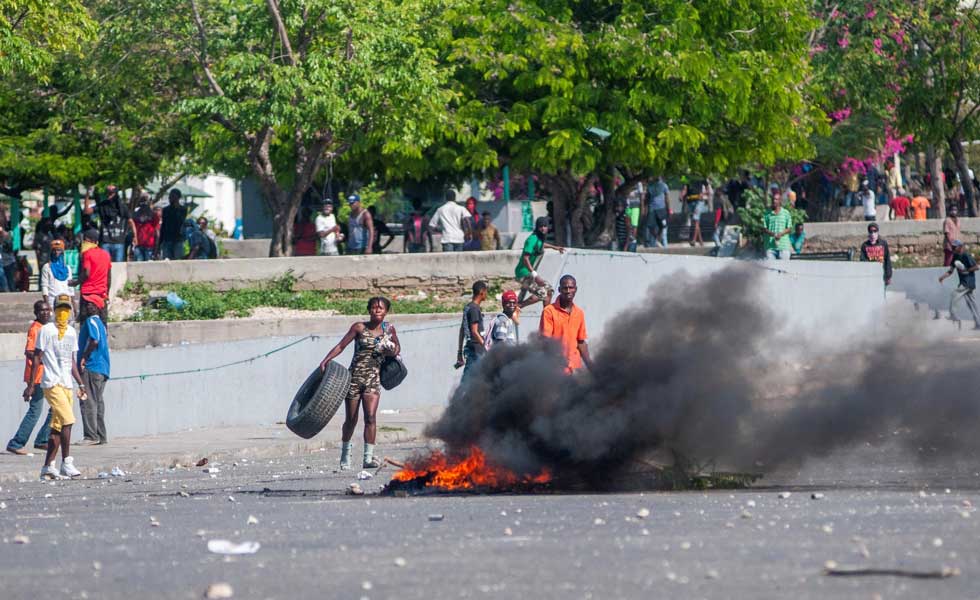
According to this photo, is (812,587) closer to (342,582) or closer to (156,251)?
(342,582)

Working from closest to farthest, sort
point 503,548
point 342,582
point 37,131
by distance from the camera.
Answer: point 342,582 < point 503,548 < point 37,131

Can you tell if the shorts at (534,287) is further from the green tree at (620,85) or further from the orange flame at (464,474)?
the orange flame at (464,474)

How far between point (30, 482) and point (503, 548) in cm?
776

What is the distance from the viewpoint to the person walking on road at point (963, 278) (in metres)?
28.4

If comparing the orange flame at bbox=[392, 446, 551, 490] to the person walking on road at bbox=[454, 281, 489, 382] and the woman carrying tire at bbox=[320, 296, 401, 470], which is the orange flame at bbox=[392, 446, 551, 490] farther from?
the person walking on road at bbox=[454, 281, 489, 382]

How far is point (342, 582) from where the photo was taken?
7.71 meters

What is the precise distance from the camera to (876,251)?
29.2 metres

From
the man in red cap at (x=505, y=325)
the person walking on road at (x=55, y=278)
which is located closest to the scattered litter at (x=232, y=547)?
the man in red cap at (x=505, y=325)

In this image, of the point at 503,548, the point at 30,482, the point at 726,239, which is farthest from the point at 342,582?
the point at 726,239

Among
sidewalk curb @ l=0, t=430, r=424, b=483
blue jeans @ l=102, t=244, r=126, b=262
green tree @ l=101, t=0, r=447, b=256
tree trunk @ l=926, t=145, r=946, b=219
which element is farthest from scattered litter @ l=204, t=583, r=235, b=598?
tree trunk @ l=926, t=145, r=946, b=219

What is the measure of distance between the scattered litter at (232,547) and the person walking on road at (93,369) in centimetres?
911

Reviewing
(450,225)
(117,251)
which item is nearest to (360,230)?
(450,225)

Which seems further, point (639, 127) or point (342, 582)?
point (639, 127)

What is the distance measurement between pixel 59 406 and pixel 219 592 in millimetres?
8181
